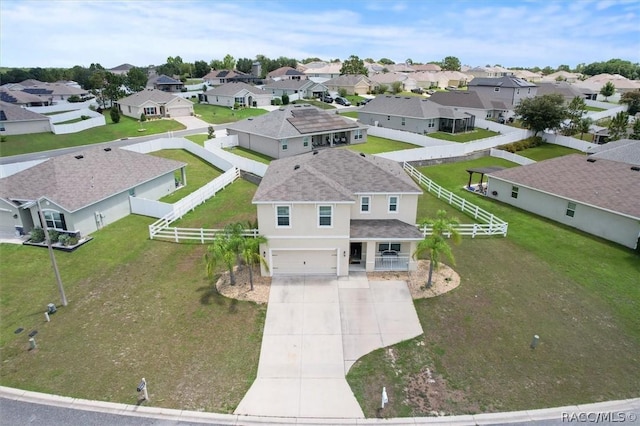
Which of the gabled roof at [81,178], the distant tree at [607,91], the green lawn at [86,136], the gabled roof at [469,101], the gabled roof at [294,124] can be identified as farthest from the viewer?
the distant tree at [607,91]

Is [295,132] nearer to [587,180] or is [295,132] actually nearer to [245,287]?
[245,287]

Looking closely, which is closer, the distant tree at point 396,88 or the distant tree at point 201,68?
the distant tree at point 396,88

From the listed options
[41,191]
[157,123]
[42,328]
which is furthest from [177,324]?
[157,123]

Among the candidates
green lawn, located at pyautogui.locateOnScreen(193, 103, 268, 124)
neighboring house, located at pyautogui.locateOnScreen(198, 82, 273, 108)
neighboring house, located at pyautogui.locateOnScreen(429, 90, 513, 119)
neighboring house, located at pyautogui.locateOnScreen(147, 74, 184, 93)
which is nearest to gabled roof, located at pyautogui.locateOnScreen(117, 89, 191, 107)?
green lawn, located at pyautogui.locateOnScreen(193, 103, 268, 124)

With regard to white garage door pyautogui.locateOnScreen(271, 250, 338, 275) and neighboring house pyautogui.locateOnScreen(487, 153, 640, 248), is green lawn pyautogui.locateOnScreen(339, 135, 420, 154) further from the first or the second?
white garage door pyautogui.locateOnScreen(271, 250, 338, 275)

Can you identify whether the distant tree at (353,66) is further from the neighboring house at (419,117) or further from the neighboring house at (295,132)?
the neighboring house at (295,132)

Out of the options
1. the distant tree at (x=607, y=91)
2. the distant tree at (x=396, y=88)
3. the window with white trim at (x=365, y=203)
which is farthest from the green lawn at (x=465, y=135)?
the distant tree at (x=607, y=91)
